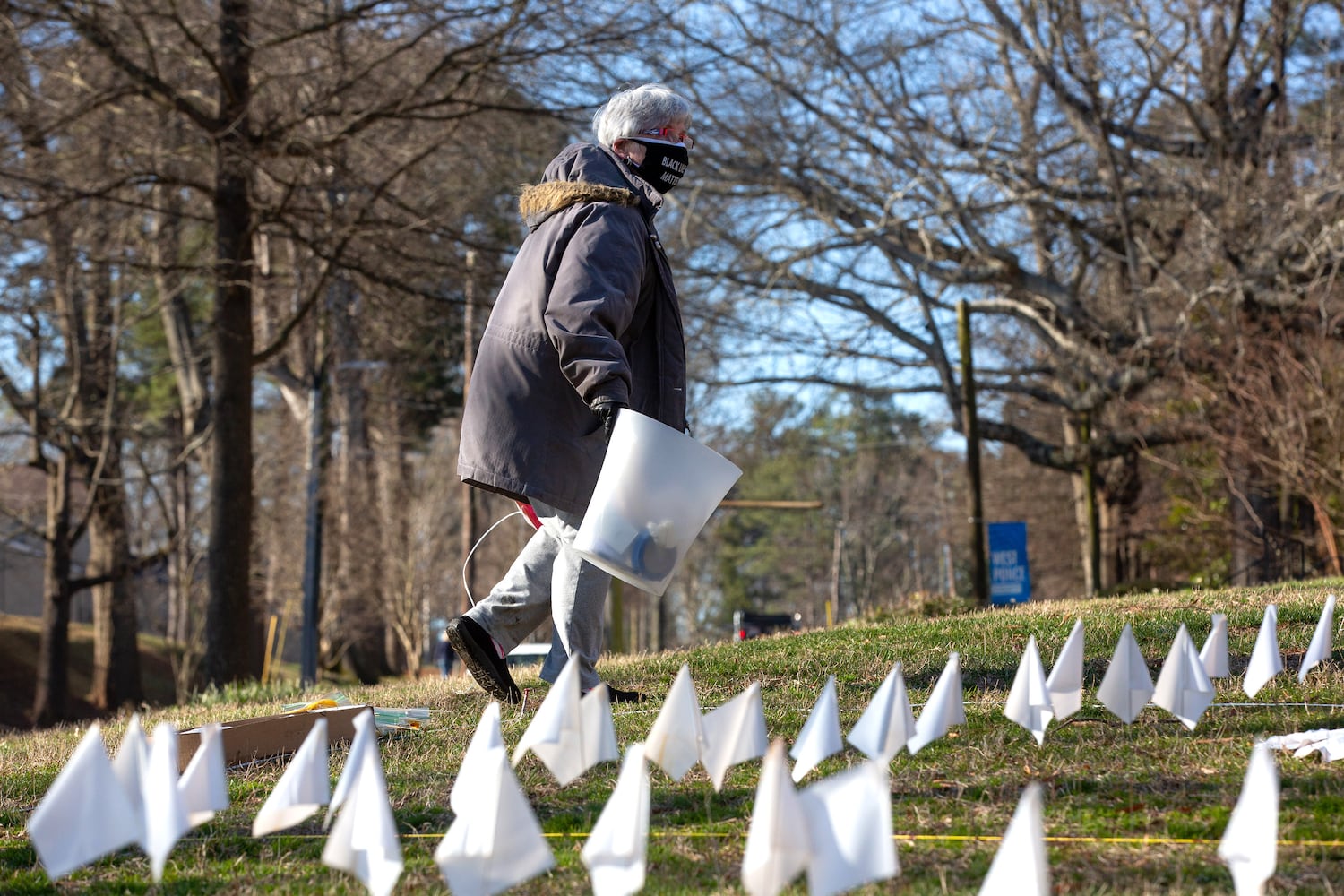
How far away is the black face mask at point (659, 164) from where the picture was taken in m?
4.20

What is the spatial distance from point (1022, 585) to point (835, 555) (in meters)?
27.8

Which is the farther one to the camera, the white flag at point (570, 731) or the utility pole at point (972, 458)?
the utility pole at point (972, 458)

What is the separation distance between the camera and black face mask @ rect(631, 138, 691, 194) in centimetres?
420

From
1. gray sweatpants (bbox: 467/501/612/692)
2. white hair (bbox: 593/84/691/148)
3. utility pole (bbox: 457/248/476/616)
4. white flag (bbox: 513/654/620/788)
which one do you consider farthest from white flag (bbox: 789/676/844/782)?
white hair (bbox: 593/84/691/148)

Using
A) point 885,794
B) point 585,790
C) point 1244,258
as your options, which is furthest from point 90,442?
point 885,794

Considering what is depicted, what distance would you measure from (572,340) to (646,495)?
0.57m

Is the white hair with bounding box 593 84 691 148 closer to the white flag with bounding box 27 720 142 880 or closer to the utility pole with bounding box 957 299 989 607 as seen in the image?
the white flag with bounding box 27 720 142 880

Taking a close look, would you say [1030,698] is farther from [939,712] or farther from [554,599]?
[554,599]

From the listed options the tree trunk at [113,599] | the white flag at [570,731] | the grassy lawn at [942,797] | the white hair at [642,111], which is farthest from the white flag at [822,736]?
the tree trunk at [113,599]

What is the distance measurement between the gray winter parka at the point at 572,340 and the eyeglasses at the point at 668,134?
140 millimetres

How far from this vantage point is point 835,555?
1809 inches

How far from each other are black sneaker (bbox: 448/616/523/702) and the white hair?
1691mm

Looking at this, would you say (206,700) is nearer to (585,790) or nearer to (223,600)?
(223,600)

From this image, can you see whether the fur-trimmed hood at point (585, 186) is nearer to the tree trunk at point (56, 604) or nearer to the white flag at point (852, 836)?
the white flag at point (852, 836)
